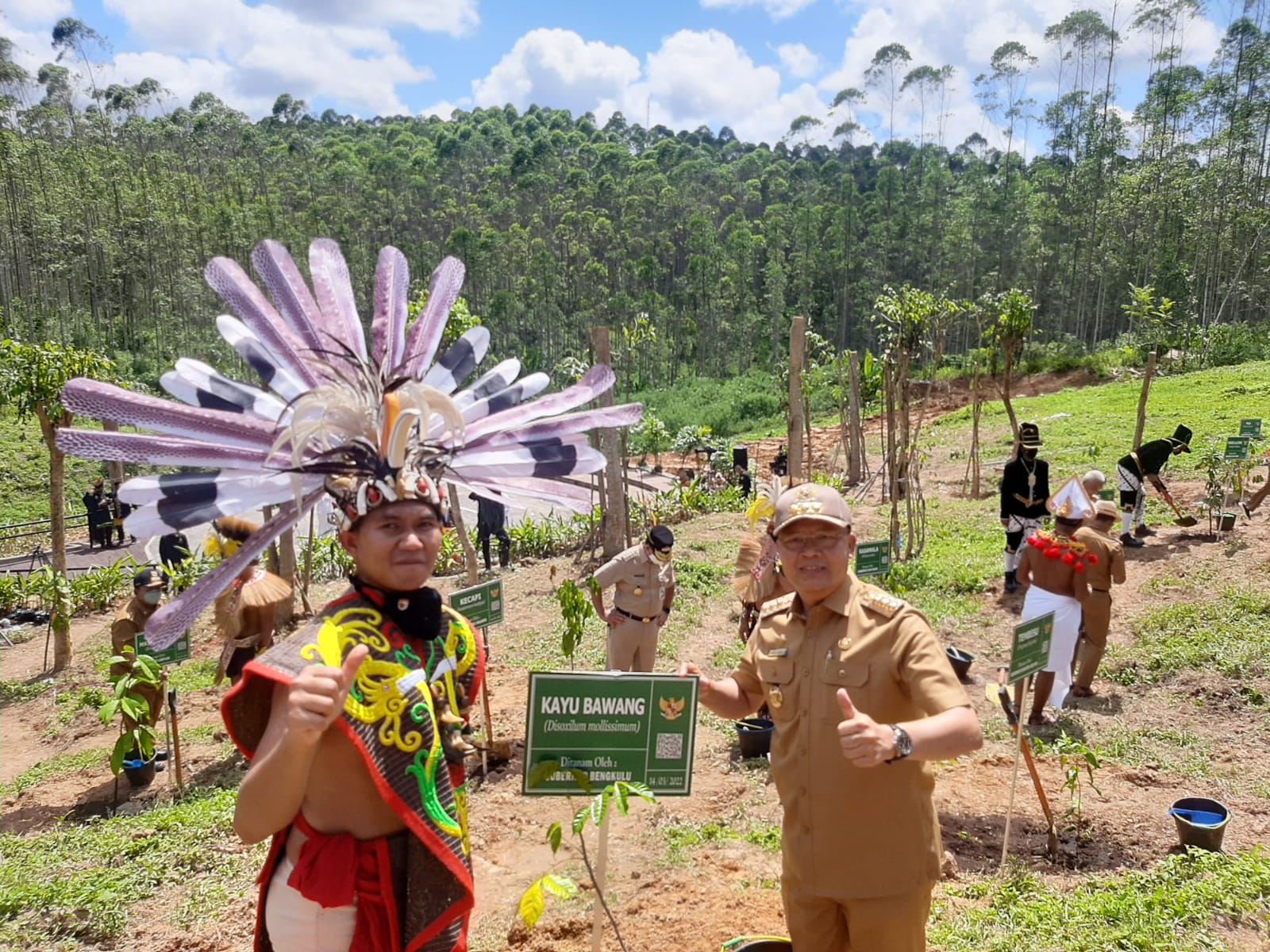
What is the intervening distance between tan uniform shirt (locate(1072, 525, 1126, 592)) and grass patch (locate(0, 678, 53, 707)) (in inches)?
367

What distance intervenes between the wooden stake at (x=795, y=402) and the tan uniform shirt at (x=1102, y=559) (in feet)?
11.5

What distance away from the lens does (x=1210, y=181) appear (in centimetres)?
3616

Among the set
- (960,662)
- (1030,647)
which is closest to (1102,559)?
(960,662)

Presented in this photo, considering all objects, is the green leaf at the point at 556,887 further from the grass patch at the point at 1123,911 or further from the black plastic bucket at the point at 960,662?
the black plastic bucket at the point at 960,662

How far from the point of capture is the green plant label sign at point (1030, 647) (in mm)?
3779

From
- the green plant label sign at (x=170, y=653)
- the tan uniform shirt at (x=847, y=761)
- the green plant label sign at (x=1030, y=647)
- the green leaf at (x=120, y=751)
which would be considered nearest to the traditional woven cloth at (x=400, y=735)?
the tan uniform shirt at (x=847, y=761)

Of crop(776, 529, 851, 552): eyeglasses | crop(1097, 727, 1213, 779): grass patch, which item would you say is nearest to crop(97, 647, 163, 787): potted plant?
crop(776, 529, 851, 552): eyeglasses

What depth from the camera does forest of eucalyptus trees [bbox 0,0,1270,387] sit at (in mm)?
37281

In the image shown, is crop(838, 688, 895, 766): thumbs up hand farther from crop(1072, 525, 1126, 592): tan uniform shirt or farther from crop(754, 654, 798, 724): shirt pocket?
crop(1072, 525, 1126, 592): tan uniform shirt

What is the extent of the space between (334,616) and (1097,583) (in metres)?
5.63

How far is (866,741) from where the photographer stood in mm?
1686

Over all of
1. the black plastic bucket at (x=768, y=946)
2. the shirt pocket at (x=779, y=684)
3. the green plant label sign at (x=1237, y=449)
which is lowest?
the black plastic bucket at (x=768, y=946)

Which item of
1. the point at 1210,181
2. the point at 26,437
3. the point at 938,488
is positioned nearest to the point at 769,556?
the point at 938,488

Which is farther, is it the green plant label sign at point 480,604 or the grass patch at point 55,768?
the grass patch at point 55,768
